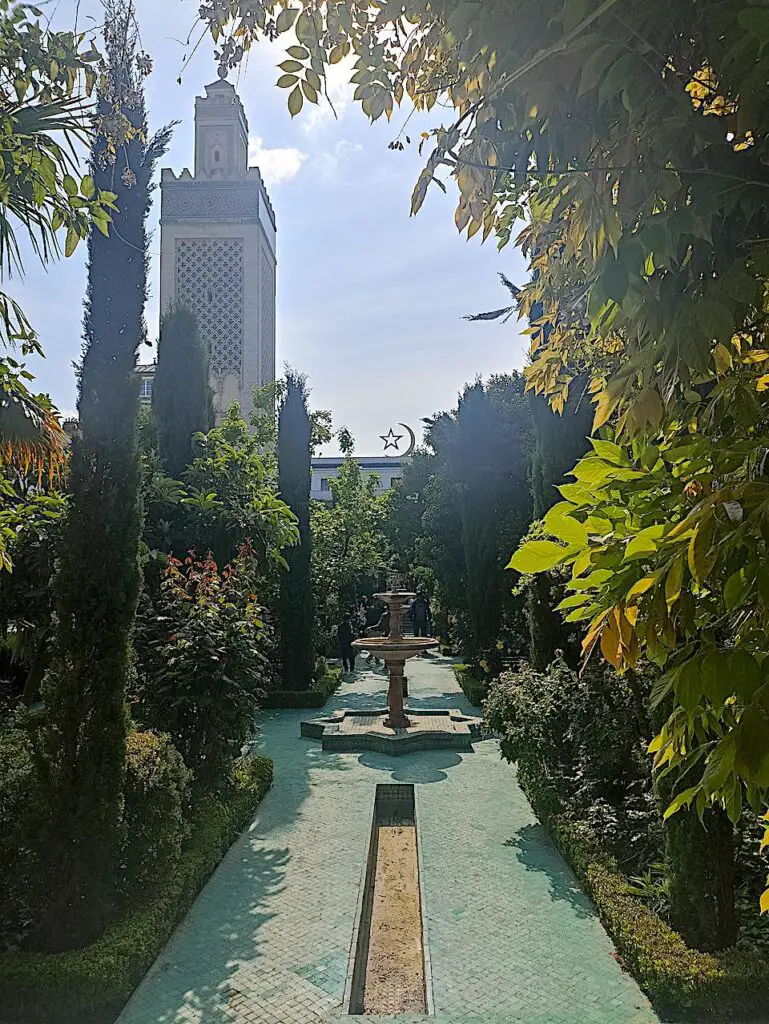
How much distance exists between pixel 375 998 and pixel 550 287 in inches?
141

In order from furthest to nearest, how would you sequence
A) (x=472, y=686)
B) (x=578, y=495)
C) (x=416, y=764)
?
1. (x=472, y=686)
2. (x=416, y=764)
3. (x=578, y=495)

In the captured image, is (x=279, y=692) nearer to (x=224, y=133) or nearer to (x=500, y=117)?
(x=500, y=117)

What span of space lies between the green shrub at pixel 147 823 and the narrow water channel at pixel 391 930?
1299 millimetres

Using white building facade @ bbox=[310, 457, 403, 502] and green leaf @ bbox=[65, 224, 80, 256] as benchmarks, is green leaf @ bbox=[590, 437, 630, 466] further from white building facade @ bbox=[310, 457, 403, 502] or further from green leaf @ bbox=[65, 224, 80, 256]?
white building facade @ bbox=[310, 457, 403, 502]

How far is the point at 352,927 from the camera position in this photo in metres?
4.57

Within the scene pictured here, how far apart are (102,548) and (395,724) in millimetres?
6847

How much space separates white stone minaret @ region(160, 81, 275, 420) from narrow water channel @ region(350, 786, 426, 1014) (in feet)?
77.7

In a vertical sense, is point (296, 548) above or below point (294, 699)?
above

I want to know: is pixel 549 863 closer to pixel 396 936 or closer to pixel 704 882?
pixel 396 936

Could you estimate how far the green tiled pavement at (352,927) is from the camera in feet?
12.1

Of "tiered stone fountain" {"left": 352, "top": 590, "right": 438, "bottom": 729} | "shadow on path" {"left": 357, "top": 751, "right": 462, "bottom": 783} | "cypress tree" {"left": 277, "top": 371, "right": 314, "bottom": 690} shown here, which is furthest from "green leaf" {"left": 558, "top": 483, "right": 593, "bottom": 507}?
"cypress tree" {"left": 277, "top": 371, "right": 314, "bottom": 690}

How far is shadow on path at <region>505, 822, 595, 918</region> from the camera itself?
199 inches

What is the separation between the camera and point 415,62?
221 centimetres

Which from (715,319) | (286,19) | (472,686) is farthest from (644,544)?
(472,686)
